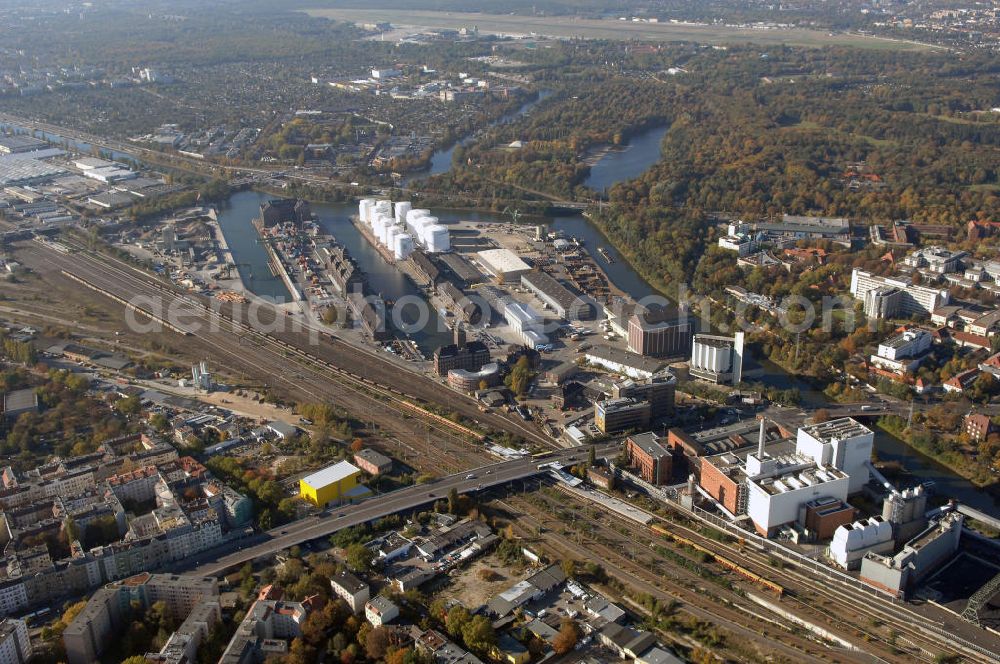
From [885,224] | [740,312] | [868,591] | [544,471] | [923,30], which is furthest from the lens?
[923,30]

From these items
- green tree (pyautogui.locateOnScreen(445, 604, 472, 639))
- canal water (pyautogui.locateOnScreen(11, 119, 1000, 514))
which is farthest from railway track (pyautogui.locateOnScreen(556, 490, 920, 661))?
canal water (pyautogui.locateOnScreen(11, 119, 1000, 514))

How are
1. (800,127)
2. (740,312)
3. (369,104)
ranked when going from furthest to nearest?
(369,104)
(800,127)
(740,312)

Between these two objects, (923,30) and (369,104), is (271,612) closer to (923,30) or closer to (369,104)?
(369,104)

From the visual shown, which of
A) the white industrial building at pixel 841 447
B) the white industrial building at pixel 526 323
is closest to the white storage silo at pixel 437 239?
the white industrial building at pixel 526 323

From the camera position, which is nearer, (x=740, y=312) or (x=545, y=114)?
(x=740, y=312)

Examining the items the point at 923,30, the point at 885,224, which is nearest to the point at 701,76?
the point at 923,30

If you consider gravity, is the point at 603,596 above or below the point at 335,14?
below

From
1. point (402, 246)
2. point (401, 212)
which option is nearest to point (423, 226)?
point (402, 246)
